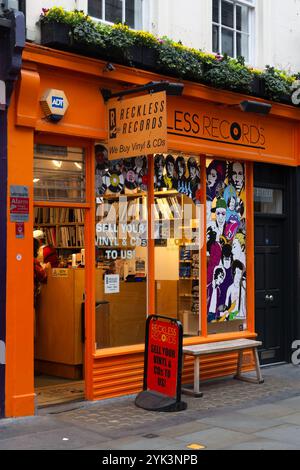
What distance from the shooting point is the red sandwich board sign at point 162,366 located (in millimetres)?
8336

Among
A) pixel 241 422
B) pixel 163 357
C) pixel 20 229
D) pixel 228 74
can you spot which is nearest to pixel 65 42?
pixel 20 229

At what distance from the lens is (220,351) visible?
9641 millimetres

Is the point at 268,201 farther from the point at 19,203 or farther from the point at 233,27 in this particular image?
the point at 19,203

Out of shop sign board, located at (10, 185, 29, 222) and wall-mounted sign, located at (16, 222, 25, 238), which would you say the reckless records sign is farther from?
wall-mounted sign, located at (16, 222, 25, 238)

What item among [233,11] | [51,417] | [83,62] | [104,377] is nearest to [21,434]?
[51,417]

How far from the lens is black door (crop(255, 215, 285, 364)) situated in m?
11.5

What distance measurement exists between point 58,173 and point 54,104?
92 centimetres

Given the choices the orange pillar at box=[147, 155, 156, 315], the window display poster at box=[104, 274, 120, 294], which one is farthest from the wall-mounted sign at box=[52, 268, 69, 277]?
the orange pillar at box=[147, 155, 156, 315]

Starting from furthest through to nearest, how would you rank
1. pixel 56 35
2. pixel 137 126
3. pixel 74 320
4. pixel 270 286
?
1. pixel 270 286
2. pixel 74 320
3. pixel 137 126
4. pixel 56 35

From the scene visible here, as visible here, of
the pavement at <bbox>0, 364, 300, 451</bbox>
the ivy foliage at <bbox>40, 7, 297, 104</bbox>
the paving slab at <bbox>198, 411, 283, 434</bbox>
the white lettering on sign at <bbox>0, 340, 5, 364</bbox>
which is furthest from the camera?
the ivy foliage at <bbox>40, 7, 297, 104</bbox>

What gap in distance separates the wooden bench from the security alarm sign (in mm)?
713

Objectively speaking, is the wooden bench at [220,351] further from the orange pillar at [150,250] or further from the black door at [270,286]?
the black door at [270,286]

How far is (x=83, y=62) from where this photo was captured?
28.5ft

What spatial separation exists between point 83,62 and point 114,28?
636mm
